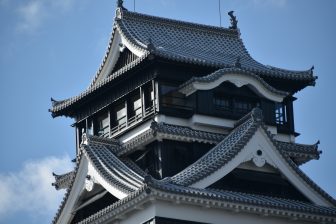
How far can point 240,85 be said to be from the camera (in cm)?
4894

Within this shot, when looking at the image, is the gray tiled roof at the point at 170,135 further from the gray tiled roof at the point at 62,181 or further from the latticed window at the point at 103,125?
the gray tiled roof at the point at 62,181

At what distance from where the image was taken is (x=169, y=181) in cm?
4425

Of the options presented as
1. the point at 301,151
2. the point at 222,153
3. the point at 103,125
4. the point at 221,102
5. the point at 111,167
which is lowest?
the point at 111,167

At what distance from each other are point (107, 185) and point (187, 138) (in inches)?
140

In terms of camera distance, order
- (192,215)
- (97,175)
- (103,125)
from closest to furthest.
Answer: (192,215) < (97,175) < (103,125)

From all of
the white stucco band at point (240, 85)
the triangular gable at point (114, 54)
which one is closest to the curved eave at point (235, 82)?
the white stucco band at point (240, 85)

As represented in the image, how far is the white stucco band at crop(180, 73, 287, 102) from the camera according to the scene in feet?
157

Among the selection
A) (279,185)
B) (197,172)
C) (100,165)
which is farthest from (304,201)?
(100,165)

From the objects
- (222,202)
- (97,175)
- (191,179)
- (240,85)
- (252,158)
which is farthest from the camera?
(240,85)

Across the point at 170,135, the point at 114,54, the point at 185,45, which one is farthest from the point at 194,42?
the point at 170,135

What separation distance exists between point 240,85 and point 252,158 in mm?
3551

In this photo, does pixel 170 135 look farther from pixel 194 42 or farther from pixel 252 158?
pixel 194 42

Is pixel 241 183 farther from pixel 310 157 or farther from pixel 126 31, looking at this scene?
pixel 126 31

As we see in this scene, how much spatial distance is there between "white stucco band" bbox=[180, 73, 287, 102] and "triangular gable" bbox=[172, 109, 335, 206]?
175 cm
